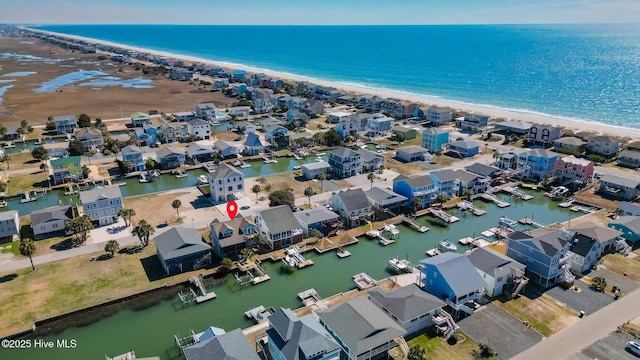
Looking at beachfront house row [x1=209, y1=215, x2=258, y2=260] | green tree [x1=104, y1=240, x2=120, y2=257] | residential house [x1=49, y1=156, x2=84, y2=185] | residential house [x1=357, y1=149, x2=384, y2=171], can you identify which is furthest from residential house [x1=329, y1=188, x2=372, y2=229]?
residential house [x1=49, y1=156, x2=84, y2=185]

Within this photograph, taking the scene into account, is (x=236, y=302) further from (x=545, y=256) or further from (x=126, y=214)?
(x=545, y=256)

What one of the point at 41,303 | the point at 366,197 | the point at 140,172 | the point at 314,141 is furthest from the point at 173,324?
the point at 314,141

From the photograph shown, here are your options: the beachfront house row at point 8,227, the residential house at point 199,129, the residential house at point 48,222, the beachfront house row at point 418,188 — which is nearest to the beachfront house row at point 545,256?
the beachfront house row at point 418,188

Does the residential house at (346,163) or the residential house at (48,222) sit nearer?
the residential house at (48,222)

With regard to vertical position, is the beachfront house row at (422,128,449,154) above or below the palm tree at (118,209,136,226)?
Result: above

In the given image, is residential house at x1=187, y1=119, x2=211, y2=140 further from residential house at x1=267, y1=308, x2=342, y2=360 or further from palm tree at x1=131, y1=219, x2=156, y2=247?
residential house at x1=267, y1=308, x2=342, y2=360

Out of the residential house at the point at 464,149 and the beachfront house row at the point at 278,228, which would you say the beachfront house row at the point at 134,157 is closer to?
the beachfront house row at the point at 278,228
